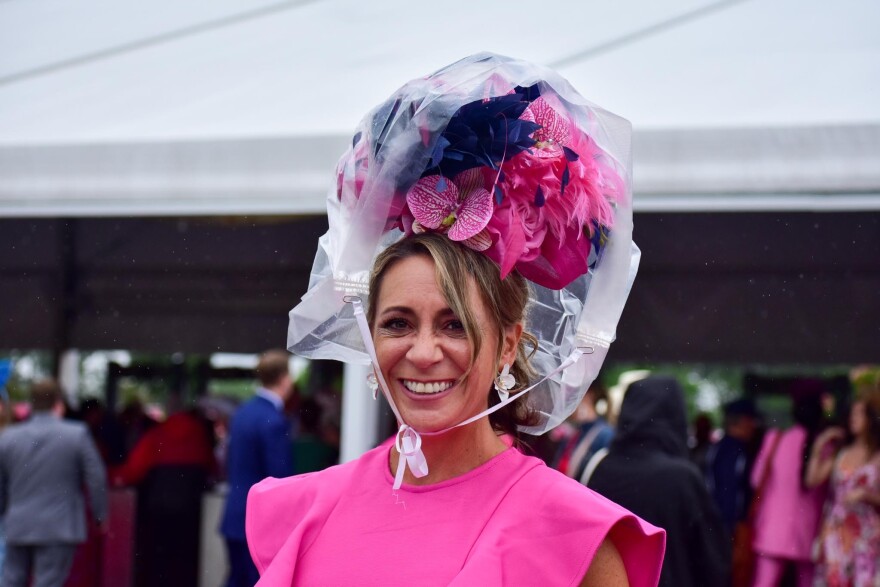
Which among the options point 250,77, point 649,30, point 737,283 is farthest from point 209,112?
point 737,283

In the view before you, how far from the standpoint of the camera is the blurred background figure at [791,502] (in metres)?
4.40

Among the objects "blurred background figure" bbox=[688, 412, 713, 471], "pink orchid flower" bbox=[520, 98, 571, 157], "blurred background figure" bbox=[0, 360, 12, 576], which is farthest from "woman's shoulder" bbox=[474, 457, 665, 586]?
"blurred background figure" bbox=[688, 412, 713, 471]

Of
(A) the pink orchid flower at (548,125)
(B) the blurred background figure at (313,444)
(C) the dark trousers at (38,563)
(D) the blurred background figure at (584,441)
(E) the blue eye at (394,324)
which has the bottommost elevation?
(C) the dark trousers at (38,563)

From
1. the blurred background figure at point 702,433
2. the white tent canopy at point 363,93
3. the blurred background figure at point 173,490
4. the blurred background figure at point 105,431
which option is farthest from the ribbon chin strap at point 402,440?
the blurred background figure at point 702,433

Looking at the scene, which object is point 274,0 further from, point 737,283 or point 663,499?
point 663,499

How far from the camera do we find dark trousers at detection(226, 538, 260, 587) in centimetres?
431

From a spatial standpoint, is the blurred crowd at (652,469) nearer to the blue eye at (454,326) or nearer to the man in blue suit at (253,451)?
the man in blue suit at (253,451)

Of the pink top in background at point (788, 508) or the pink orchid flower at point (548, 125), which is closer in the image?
the pink orchid flower at point (548, 125)

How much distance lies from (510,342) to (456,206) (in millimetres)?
222

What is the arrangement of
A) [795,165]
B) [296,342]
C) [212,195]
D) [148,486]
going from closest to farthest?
[296,342] → [795,165] → [212,195] → [148,486]

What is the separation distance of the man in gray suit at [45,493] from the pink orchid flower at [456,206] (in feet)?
12.3

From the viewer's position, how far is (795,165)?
3.45 metres

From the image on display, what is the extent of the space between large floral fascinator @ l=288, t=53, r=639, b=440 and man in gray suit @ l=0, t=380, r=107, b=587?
3542mm

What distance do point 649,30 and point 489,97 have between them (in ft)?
9.92
